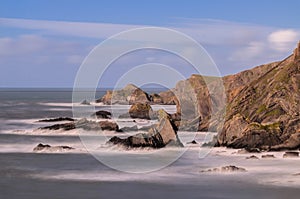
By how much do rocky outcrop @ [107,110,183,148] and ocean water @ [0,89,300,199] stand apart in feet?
4.35

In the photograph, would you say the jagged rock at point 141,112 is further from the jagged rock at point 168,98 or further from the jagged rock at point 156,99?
the jagged rock at point 156,99

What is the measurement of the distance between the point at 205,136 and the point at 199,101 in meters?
22.2

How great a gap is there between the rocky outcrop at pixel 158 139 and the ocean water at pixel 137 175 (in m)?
1.33

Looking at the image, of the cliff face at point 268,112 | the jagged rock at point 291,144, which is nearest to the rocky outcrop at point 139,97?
the cliff face at point 268,112

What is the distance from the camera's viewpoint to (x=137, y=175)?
39.0 m

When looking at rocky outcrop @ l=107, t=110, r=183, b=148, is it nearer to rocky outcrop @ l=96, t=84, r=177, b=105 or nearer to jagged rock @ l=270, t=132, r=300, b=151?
jagged rock @ l=270, t=132, r=300, b=151

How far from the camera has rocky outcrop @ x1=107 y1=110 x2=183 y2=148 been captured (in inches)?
2084

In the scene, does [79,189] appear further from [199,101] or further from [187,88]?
[187,88]

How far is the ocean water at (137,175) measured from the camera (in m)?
32.6

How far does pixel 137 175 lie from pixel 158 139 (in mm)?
15398

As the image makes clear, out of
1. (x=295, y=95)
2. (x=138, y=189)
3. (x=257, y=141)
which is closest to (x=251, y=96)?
(x=295, y=95)

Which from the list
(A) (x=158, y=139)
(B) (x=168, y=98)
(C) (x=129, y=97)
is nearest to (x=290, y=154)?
(A) (x=158, y=139)

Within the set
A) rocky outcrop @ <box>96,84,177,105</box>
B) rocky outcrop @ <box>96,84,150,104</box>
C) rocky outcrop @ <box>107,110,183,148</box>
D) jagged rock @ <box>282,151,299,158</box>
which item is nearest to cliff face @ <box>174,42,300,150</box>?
jagged rock @ <box>282,151,299,158</box>

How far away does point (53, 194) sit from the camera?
3231 cm
